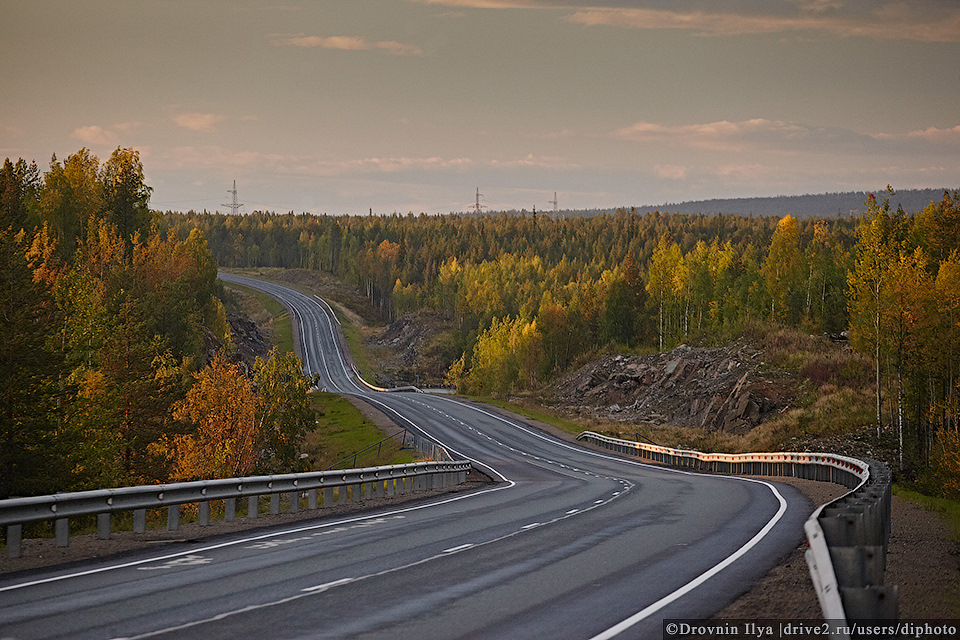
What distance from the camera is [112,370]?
51.1m

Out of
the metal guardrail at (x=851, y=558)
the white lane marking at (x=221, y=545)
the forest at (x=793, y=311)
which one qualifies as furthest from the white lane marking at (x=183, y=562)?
the forest at (x=793, y=311)

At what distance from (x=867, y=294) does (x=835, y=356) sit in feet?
58.0

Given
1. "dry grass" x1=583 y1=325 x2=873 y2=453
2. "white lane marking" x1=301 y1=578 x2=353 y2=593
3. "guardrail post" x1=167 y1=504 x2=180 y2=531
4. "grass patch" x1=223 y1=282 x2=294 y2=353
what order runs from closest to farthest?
"white lane marking" x1=301 y1=578 x2=353 y2=593 → "guardrail post" x1=167 y1=504 x2=180 y2=531 → "dry grass" x1=583 y1=325 x2=873 y2=453 → "grass patch" x1=223 y1=282 x2=294 y2=353

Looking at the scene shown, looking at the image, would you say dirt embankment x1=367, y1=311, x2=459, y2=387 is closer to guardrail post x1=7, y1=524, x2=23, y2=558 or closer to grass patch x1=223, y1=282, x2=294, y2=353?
grass patch x1=223, y1=282, x2=294, y2=353

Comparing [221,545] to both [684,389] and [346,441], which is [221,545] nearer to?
[346,441]

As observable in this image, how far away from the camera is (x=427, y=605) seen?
10.9 meters

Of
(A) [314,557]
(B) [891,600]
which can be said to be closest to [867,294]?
(A) [314,557]

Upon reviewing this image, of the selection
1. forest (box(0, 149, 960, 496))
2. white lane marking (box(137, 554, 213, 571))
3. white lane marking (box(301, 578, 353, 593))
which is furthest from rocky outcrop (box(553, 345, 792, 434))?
white lane marking (box(301, 578, 353, 593))

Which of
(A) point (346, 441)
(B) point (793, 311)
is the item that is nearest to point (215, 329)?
(A) point (346, 441)

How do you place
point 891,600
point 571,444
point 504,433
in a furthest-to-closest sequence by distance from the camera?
point 504,433 → point 571,444 → point 891,600

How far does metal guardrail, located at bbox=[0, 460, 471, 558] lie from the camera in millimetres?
14735

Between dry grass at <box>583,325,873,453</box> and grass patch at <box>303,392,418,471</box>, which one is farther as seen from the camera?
grass patch at <box>303,392,418,471</box>

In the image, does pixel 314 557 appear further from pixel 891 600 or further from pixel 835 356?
pixel 835 356

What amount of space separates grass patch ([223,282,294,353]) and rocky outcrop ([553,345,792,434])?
2550 inches
